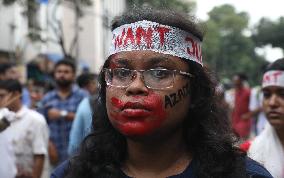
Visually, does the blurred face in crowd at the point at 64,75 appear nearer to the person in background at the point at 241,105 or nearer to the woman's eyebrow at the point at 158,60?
the person in background at the point at 241,105

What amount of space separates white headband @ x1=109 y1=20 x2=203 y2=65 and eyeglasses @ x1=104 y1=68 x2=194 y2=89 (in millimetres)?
78

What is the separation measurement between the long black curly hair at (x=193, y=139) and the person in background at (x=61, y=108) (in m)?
4.11

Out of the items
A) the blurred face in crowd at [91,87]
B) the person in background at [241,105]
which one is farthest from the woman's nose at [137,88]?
the person in background at [241,105]

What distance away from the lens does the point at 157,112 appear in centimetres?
215

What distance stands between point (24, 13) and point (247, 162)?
16944 millimetres

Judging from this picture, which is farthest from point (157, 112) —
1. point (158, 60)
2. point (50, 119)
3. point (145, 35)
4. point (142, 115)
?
point (50, 119)

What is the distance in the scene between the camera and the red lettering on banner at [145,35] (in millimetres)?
2236

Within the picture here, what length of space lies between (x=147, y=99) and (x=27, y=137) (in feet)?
11.5

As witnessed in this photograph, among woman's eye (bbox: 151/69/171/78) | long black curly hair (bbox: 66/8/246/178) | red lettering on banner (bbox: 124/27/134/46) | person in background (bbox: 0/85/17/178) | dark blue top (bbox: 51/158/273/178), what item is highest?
red lettering on banner (bbox: 124/27/134/46)

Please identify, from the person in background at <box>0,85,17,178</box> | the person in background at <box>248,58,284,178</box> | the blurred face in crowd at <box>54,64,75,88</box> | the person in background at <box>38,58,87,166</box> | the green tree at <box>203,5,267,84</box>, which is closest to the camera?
the person in background at <box>248,58,284,178</box>

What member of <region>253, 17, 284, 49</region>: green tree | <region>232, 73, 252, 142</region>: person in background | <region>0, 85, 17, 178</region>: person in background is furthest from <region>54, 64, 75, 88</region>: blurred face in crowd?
<region>253, 17, 284, 49</region>: green tree

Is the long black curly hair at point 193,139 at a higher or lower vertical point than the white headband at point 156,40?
lower

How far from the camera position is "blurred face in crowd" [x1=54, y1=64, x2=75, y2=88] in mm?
6906

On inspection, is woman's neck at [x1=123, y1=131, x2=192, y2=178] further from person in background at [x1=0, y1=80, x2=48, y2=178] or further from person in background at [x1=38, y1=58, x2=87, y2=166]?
person in background at [x1=38, y1=58, x2=87, y2=166]
